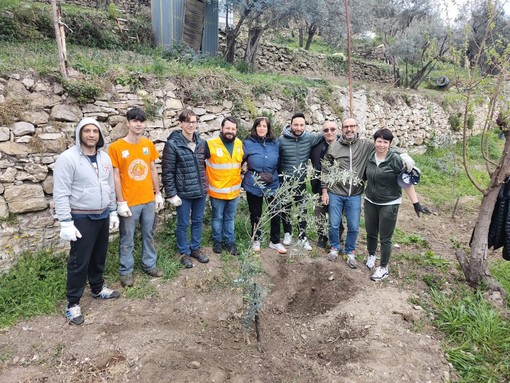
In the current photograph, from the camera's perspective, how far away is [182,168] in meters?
3.94

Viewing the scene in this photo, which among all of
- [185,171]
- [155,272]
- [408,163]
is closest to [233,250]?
[155,272]

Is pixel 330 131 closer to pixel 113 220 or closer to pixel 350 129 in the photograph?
pixel 350 129

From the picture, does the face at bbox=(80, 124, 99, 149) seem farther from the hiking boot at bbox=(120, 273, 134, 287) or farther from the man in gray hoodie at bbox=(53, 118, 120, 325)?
the hiking boot at bbox=(120, 273, 134, 287)

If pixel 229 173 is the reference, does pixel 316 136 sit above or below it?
above

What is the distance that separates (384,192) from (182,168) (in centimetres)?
235

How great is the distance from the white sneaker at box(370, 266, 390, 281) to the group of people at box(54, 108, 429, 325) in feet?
0.04

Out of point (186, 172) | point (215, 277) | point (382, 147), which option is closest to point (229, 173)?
point (186, 172)

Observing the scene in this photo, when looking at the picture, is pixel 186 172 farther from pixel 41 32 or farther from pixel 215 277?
pixel 41 32

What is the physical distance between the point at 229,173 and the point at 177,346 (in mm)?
2028

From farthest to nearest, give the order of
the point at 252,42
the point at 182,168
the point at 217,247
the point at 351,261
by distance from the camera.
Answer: the point at 252,42 < the point at 217,247 < the point at 351,261 < the point at 182,168

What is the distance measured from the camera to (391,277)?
429cm

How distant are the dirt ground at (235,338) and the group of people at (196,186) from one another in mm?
301

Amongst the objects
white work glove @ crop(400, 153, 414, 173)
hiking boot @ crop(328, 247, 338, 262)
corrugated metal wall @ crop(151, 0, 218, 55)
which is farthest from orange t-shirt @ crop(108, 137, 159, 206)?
corrugated metal wall @ crop(151, 0, 218, 55)

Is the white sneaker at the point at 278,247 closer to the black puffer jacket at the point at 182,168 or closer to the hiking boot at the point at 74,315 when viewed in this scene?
the black puffer jacket at the point at 182,168
